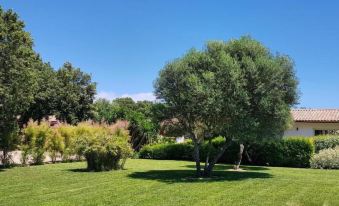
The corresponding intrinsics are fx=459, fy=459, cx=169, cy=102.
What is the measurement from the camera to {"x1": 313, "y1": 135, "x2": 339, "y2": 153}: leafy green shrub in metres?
29.1

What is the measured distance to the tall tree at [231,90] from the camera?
16859 mm

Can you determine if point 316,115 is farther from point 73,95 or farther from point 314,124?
point 73,95

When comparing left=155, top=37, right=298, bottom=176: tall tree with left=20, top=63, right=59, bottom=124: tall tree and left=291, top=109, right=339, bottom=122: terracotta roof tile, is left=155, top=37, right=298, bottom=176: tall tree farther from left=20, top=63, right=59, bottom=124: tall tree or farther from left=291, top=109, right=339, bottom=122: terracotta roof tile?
left=20, top=63, right=59, bottom=124: tall tree

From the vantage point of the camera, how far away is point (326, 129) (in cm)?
4106

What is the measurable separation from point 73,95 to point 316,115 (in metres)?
24.4

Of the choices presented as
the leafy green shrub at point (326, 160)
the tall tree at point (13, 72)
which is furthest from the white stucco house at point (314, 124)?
the tall tree at point (13, 72)

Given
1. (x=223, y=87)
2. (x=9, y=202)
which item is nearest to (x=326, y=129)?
(x=223, y=87)

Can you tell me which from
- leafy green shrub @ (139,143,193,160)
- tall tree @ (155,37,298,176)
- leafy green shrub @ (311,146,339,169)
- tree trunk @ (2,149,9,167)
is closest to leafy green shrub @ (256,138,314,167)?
leafy green shrub @ (311,146,339,169)

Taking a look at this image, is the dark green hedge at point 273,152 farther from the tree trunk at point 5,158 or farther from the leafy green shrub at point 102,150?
the tree trunk at point 5,158

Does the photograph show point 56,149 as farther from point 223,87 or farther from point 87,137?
point 223,87

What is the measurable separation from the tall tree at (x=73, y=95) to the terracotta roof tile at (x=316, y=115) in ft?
71.4

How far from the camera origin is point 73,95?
47938mm

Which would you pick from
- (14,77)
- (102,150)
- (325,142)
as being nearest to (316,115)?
(325,142)

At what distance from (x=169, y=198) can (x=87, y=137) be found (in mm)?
9461
